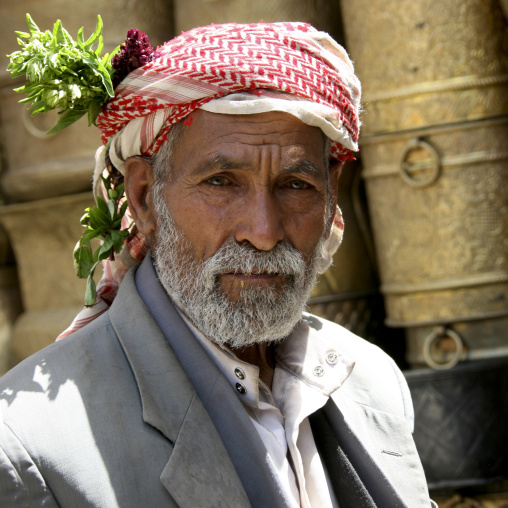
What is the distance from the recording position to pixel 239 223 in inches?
77.7

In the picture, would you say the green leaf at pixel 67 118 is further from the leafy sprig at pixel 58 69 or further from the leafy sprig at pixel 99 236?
the leafy sprig at pixel 99 236

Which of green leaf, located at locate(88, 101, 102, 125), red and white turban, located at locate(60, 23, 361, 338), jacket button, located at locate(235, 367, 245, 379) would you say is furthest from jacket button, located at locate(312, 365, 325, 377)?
green leaf, located at locate(88, 101, 102, 125)

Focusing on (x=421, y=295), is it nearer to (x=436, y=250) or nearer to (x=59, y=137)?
(x=436, y=250)

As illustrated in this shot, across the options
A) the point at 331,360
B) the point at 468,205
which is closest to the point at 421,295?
the point at 468,205

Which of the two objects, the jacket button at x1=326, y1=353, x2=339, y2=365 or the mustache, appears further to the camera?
the jacket button at x1=326, y1=353, x2=339, y2=365

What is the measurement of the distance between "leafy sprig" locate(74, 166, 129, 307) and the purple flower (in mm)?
330

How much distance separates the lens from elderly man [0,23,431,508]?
1.70m

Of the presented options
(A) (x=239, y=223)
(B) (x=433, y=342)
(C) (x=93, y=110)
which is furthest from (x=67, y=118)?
(B) (x=433, y=342)

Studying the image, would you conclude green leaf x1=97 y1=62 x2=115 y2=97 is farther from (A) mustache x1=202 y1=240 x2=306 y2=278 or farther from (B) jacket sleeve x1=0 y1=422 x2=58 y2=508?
(B) jacket sleeve x1=0 y1=422 x2=58 y2=508

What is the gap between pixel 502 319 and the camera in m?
3.58

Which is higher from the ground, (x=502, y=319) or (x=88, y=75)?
(x=88, y=75)

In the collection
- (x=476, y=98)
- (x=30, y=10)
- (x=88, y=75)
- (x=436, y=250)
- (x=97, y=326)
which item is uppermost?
(x=30, y=10)

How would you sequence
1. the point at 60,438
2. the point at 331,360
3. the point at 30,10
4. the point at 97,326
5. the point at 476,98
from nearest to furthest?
the point at 60,438
the point at 97,326
the point at 331,360
the point at 476,98
the point at 30,10

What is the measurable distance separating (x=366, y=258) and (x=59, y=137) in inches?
66.2
